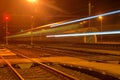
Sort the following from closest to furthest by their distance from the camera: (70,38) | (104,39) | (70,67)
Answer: (70,67) < (70,38) < (104,39)

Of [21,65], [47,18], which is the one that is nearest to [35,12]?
[47,18]

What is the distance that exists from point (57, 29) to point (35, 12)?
850cm

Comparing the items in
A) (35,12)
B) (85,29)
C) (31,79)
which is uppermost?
(35,12)

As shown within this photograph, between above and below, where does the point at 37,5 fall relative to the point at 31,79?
above

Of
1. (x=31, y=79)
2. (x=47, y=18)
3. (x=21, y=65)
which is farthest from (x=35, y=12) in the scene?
(x=31, y=79)

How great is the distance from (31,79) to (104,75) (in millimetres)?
3054

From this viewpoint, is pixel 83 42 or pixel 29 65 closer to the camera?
pixel 29 65

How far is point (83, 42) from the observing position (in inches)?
1302

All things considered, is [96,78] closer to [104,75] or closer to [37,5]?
[104,75]

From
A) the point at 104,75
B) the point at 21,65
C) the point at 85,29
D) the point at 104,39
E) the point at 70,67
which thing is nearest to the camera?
the point at 104,75

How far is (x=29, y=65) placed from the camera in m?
16.3

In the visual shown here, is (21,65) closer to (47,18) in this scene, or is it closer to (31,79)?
(31,79)

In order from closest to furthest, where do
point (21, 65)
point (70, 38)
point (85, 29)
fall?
point (21, 65) < point (85, 29) < point (70, 38)

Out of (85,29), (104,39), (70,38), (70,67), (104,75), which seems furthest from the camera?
(104,39)
